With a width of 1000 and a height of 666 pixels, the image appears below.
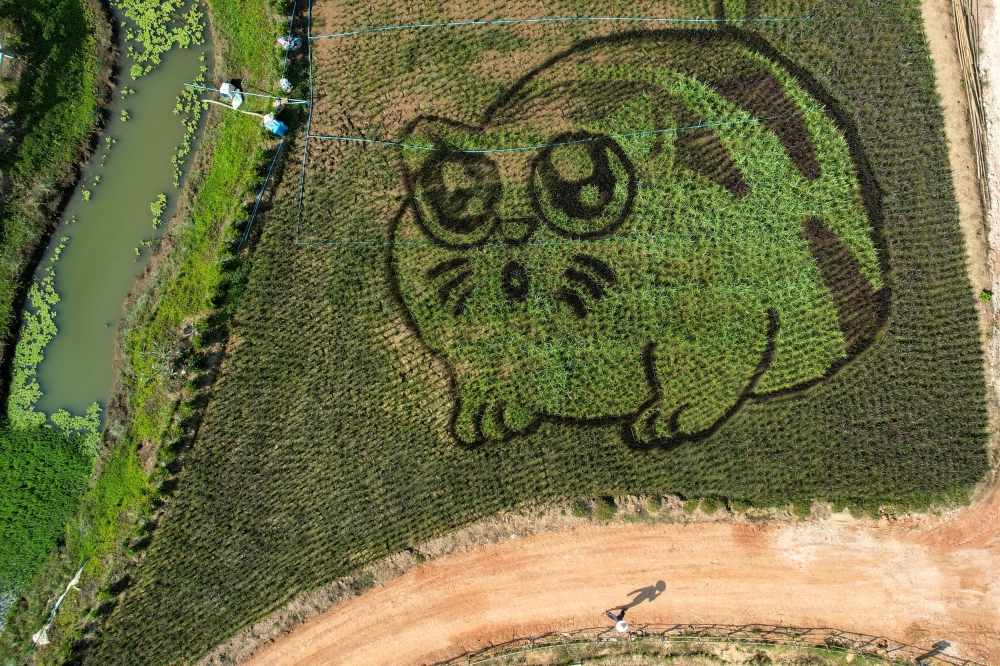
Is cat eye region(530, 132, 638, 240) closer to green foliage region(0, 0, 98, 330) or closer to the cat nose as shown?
the cat nose

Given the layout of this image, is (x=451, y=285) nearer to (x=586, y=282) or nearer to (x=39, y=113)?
(x=586, y=282)

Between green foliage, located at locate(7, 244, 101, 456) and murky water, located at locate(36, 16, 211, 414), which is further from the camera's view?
murky water, located at locate(36, 16, 211, 414)

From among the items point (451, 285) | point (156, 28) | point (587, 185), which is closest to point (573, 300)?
point (587, 185)

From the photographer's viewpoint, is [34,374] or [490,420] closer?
[490,420]

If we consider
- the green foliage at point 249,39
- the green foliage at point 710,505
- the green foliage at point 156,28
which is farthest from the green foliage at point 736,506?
the green foliage at point 156,28

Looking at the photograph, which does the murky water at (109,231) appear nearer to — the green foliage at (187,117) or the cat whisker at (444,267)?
the green foliage at (187,117)

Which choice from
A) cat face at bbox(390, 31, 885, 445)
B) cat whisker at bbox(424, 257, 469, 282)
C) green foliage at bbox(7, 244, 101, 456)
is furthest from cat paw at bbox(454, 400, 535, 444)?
green foliage at bbox(7, 244, 101, 456)
